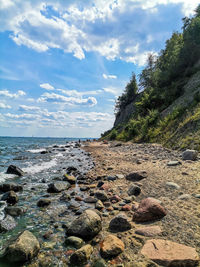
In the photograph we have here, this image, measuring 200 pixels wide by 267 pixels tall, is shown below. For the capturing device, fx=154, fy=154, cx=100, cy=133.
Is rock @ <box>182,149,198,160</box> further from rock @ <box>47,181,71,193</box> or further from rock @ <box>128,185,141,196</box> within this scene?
rock @ <box>47,181,71,193</box>

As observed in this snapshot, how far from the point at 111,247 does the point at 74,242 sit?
34.7 inches

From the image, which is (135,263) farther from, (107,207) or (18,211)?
(18,211)

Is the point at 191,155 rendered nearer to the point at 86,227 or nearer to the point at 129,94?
the point at 86,227

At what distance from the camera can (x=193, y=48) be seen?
30.2m

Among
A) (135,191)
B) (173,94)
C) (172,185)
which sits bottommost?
(135,191)

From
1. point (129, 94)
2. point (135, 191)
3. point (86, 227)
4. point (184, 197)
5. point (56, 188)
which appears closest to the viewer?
point (86, 227)

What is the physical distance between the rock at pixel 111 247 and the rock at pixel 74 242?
1.54 ft

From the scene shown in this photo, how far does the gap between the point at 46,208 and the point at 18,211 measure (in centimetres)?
87

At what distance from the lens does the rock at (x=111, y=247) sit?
294 centimetres

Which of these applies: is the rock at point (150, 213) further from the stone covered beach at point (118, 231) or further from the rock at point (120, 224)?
the rock at point (120, 224)

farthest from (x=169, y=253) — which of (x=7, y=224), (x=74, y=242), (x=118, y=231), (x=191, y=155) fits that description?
(x=191, y=155)

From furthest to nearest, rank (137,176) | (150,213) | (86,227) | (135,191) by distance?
(137,176), (135,191), (150,213), (86,227)

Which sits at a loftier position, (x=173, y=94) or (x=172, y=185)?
(x=173, y=94)

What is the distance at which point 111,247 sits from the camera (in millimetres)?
3020
